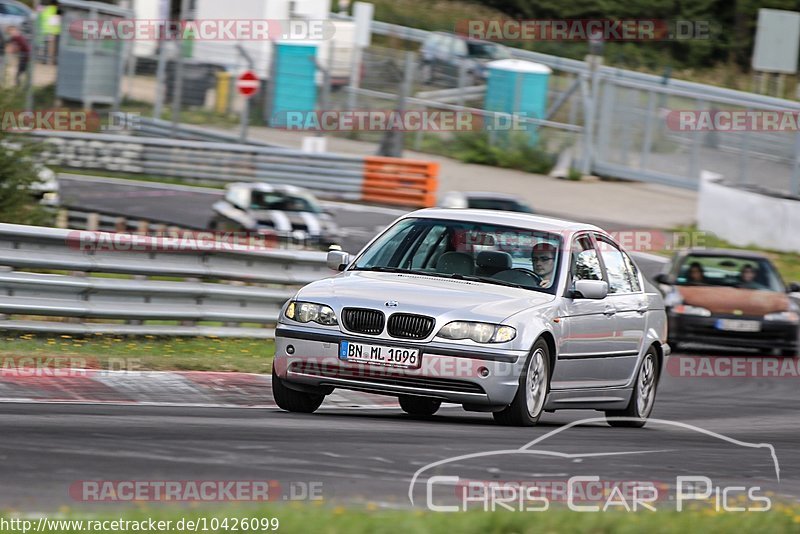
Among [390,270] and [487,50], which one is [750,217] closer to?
[487,50]

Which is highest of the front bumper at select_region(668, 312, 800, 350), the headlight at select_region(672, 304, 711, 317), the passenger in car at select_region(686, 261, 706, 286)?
the passenger in car at select_region(686, 261, 706, 286)

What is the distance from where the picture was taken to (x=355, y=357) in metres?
9.14

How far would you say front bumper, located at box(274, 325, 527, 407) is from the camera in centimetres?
902

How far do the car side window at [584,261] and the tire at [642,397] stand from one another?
96 cm

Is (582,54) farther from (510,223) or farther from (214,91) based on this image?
(510,223)

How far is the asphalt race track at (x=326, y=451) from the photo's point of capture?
258 inches

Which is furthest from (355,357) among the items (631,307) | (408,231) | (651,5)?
(651,5)

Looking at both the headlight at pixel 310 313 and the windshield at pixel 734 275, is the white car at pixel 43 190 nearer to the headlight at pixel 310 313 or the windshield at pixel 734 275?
A: the windshield at pixel 734 275

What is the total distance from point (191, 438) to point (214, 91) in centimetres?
2706

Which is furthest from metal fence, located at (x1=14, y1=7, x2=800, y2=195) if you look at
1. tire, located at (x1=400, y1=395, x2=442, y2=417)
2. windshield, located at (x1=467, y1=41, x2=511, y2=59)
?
tire, located at (x1=400, y1=395, x2=442, y2=417)

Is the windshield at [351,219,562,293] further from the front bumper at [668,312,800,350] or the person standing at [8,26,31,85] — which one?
the person standing at [8,26,31,85]

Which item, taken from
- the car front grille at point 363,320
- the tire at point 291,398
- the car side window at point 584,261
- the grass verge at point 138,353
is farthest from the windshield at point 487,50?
the car front grille at point 363,320

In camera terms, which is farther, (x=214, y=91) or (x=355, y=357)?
(x=214, y=91)

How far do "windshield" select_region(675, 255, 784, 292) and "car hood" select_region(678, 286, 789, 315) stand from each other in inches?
7.5
